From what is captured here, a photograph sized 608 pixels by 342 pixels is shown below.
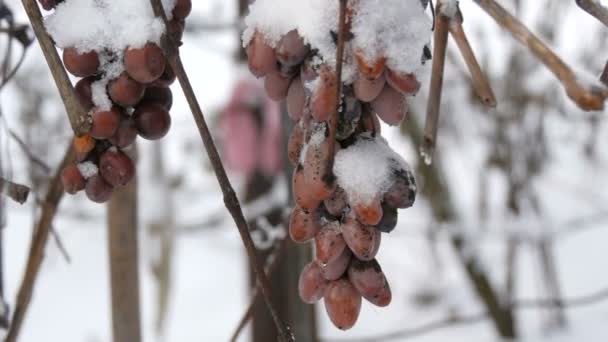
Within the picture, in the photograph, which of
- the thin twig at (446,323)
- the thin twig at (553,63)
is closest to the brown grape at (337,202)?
the thin twig at (553,63)

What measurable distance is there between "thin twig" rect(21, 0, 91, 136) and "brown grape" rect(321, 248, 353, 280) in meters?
0.15

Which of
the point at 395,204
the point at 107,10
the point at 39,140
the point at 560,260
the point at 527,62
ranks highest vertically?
the point at 39,140

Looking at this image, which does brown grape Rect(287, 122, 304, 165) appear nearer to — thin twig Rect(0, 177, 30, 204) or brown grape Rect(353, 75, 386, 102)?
brown grape Rect(353, 75, 386, 102)

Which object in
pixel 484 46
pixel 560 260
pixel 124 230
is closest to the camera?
pixel 124 230

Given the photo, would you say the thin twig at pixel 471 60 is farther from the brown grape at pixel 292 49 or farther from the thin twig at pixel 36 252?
the thin twig at pixel 36 252

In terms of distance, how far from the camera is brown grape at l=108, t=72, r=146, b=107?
37 cm

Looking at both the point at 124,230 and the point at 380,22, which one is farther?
the point at 124,230

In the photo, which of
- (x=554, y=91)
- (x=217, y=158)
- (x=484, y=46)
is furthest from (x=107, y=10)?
(x=554, y=91)

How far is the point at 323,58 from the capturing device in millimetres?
336

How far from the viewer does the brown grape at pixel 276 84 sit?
36 centimetres

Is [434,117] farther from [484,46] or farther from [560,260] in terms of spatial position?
[560,260]

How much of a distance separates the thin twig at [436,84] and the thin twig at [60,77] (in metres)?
0.18

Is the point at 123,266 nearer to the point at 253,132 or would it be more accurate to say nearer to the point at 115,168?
the point at 115,168

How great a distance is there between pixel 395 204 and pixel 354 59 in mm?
71
